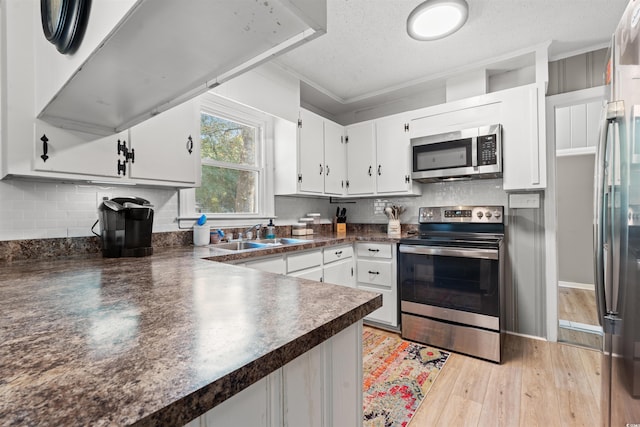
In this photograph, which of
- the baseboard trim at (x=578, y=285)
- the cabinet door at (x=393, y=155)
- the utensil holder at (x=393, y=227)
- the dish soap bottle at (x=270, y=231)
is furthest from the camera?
the baseboard trim at (x=578, y=285)

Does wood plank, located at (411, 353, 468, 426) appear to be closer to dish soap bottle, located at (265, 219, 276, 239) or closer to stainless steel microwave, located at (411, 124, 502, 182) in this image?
stainless steel microwave, located at (411, 124, 502, 182)

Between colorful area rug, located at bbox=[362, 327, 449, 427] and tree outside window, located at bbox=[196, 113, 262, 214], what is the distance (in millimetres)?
1706

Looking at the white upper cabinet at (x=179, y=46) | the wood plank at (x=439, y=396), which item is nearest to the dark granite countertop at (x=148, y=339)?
the white upper cabinet at (x=179, y=46)

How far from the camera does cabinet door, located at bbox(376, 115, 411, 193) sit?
293cm

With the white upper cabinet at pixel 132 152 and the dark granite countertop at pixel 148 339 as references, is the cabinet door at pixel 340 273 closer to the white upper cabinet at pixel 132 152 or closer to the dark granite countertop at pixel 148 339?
the white upper cabinet at pixel 132 152

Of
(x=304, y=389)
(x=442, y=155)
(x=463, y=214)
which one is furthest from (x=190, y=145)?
(x=463, y=214)

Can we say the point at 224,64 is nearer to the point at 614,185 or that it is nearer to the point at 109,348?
the point at 109,348

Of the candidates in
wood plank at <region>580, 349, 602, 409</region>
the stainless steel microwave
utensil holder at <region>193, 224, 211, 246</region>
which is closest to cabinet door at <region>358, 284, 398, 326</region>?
the stainless steel microwave

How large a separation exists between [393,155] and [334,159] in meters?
0.65

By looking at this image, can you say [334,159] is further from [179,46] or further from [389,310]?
[179,46]

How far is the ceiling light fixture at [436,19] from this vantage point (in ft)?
5.90

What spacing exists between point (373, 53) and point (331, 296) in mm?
2373

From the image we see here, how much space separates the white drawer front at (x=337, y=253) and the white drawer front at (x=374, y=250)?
0.10 metres

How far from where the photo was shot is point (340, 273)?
2.74m
